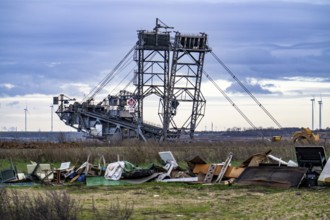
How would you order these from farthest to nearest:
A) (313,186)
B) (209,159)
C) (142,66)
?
(142,66)
(209,159)
(313,186)

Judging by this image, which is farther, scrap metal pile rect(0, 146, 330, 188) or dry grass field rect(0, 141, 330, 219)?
scrap metal pile rect(0, 146, 330, 188)

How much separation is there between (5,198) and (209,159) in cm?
2621

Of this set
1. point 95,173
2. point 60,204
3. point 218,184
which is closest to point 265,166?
point 218,184

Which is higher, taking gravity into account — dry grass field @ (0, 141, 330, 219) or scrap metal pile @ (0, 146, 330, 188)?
scrap metal pile @ (0, 146, 330, 188)

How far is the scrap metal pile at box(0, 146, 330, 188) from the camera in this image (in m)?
24.6

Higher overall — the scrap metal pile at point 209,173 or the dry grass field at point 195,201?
the scrap metal pile at point 209,173

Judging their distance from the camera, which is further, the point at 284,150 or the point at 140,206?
the point at 284,150

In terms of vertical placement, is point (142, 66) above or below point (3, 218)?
above

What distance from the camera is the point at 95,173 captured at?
1126 inches

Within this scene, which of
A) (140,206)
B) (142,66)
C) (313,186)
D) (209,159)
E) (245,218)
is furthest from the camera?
(142,66)

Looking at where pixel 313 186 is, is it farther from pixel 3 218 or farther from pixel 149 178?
pixel 3 218

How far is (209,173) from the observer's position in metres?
27.6

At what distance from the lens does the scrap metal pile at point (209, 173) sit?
24.6 metres

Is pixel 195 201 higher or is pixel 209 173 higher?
pixel 209 173
